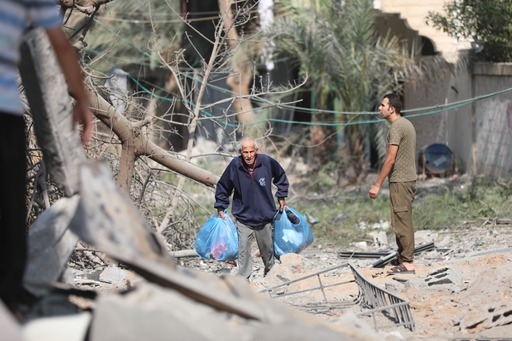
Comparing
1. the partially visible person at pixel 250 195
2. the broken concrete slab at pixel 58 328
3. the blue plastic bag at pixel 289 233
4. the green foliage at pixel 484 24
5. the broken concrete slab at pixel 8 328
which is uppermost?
the green foliage at pixel 484 24

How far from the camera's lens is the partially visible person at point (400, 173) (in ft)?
32.7

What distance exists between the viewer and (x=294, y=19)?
19.5 metres

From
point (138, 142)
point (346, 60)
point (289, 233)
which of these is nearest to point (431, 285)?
point (289, 233)

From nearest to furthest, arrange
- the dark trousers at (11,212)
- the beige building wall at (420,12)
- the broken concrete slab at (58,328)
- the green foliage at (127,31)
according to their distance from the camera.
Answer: the broken concrete slab at (58,328) → the dark trousers at (11,212) → the beige building wall at (420,12) → the green foliage at (127,31)

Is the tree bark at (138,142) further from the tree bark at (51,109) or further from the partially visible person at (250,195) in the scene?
the tree bark at (51,109)

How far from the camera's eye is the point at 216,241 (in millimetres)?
9680

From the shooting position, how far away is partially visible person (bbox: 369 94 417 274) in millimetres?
9953

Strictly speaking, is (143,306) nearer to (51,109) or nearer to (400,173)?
(51,109)

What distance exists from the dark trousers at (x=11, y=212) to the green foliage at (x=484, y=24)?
1378cm

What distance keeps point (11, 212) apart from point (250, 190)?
5.77 metres

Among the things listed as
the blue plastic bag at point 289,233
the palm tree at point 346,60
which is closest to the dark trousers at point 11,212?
the blue plastic bag at point 289,233

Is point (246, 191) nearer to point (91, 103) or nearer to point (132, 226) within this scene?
point (91, 103)

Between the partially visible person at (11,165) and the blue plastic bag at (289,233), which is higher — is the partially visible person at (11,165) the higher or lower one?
the higher one

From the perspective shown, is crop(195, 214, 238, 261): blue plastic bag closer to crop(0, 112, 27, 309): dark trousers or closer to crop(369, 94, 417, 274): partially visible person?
crop(369, 94, 417, 274): partially visible person
